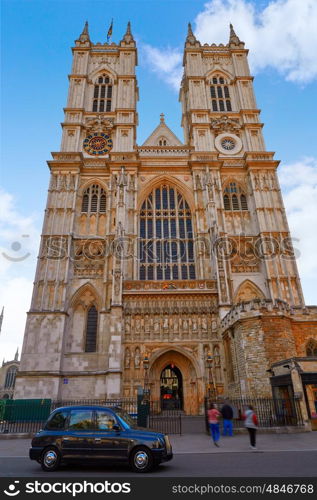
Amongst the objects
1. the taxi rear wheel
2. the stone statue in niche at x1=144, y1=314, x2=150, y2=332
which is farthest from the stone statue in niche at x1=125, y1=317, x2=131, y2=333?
the taxi rear wheel

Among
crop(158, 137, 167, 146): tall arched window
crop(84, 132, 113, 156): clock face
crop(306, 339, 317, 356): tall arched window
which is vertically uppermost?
crop(158, 137, 167, 146): tall arched window

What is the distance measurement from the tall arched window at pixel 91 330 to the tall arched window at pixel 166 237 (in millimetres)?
4761

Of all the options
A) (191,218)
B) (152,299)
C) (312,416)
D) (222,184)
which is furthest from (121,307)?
(222,184)

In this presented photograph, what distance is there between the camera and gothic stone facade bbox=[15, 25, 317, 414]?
69.9ft

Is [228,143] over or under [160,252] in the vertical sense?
over

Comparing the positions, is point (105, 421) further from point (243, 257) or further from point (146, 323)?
point (243, 257)

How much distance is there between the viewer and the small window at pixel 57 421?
7401 mm

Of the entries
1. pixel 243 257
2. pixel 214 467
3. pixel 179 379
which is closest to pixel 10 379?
pixel 179 379

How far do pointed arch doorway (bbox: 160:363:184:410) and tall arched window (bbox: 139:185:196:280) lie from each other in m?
7.26

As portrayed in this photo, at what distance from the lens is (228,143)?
32.9 meters

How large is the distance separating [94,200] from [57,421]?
24292mm

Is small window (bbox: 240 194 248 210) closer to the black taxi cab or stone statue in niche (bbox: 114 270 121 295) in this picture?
stone statue in niche (bbox: 114 270 121 295)

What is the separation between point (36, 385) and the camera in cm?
2162

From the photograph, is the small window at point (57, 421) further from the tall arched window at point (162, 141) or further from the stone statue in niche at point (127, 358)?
the tall arched window at point (162, 141)
